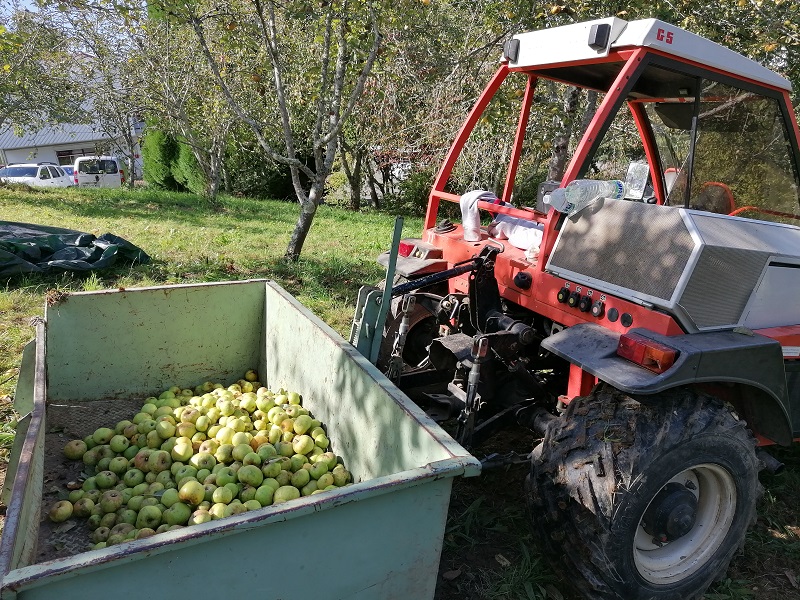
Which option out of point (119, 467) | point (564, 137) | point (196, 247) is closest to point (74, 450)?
point (119, 467)

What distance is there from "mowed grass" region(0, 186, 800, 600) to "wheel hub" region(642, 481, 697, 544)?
494mm

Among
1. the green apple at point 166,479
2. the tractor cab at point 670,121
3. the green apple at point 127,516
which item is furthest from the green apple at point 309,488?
the tractor cab at point 670,121

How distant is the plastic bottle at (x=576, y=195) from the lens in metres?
2.72

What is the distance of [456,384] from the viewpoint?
10.3 feet

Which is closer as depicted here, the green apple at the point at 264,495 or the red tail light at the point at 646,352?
the red tail light at the point at 646,352

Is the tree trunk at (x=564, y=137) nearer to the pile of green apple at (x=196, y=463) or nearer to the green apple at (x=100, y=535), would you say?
the pile of green apple at (x=196, y=463)

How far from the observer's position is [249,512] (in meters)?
1.65

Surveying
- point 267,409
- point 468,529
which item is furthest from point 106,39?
point 468,529

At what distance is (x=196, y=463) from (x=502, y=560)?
59.7 inches

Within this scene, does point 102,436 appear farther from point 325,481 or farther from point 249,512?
point 249,512

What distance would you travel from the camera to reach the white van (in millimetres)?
24203

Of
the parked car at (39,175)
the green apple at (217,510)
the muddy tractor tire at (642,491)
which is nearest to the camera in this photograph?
the muddy tractor tire at (642,491)

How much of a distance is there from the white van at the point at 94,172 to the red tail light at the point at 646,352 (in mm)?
25367

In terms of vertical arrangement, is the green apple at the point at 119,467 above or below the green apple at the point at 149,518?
below
